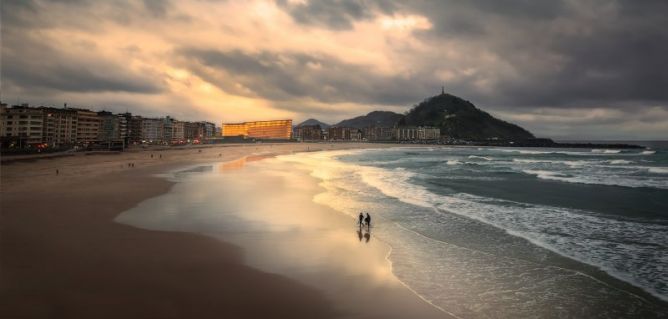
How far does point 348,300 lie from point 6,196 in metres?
24.5

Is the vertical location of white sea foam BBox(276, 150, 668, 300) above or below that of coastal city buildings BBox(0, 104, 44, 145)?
below

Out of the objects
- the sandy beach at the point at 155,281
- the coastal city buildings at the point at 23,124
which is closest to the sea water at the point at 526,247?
the sandy beach at the point at 155,281

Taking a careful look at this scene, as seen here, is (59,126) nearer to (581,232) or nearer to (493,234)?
(493,234)

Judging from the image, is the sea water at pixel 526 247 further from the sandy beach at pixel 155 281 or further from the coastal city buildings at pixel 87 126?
the coastal city buildings at pixel 87 126

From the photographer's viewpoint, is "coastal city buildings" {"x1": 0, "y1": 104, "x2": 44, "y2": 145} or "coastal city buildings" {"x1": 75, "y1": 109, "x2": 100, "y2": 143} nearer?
"coastal city buildings" {"x1": 0, "y1": 104, "x2": 44, "y2": 145}

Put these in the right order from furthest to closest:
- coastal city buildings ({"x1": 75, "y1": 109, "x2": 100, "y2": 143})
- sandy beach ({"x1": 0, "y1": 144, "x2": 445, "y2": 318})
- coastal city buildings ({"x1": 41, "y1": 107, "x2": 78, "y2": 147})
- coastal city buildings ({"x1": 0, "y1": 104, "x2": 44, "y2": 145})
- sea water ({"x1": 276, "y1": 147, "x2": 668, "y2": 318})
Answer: coastal city buildings ({"x1": 75, "y1": 109, "x2": 100, "y2": 143}) < coastal city buildings ({"x1": 41, "y1": 107, "x2": 78, "y2": 147}) < coastal city buildings ({"x1": 0, "y1": 104, "x2": 44, "y2": 145}) < sea water ({"x1": 276, "y1": 147, "x2": 668, "y2": 318}) < sandy beach ({"x1": 0, "y1": 144, "x2": 445, "y2": 318})

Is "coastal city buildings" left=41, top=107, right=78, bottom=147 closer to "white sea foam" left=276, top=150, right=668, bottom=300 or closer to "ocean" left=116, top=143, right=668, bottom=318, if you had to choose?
"ocean" left=116, top=143, right=668, bottom=318

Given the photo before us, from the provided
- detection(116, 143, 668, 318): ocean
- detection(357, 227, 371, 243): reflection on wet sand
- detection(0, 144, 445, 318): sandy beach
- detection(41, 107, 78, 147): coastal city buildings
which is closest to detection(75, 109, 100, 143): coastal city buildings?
detection(41, 107, 78, 147): coastal city buildings

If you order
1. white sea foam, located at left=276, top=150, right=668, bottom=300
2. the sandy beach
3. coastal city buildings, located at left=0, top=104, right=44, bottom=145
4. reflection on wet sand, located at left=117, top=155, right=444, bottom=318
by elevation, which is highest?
coastal city buildings, located at left=0, top=104, right=44, bottom=145

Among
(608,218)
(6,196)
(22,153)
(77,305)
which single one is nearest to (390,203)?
(608,218)

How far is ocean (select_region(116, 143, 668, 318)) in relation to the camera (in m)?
9.84

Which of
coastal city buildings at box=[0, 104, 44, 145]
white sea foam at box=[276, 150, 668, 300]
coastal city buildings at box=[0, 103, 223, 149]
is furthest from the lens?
coastal city buildings at box=[0, 103, 223, 149]

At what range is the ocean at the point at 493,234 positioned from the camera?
32.3 ft

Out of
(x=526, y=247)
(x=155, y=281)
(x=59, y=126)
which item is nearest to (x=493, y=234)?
(x=526, y=247)
